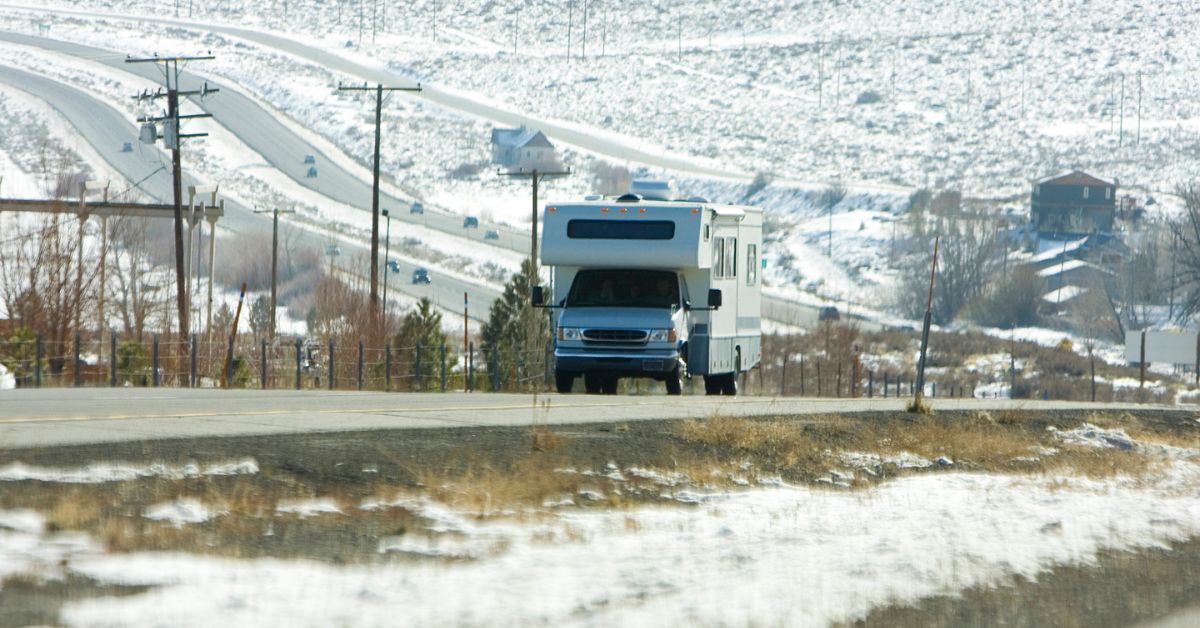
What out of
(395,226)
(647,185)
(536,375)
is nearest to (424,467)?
(647,185)

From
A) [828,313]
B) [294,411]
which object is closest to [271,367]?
[294,411]

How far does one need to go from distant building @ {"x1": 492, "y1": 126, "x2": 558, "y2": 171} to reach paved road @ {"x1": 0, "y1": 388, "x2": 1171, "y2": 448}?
167 meters

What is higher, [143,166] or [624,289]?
[143,166]

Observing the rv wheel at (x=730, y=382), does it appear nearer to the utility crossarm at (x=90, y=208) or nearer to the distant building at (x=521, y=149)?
the utility crossarm at (x=90, y=208)

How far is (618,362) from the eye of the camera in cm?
2588

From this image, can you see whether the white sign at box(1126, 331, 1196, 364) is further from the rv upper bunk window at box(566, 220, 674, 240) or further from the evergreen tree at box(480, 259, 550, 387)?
the rv upper bunk window at box(566, 220, 674, 240)

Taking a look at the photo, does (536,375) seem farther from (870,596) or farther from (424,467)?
(870,596)

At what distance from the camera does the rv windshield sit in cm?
2619

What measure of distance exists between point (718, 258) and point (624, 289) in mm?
1794

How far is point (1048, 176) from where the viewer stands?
19175cm

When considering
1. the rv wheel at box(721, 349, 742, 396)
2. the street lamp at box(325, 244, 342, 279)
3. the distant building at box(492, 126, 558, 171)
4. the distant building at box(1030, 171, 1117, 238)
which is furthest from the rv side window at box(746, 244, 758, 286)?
the distant building at box(492, 126, 558, 171)

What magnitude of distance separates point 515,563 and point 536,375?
39.8 meters

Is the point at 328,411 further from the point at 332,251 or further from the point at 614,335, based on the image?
the point at 332,251

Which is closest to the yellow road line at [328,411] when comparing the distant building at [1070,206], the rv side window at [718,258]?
the rv side window at [718,258]
